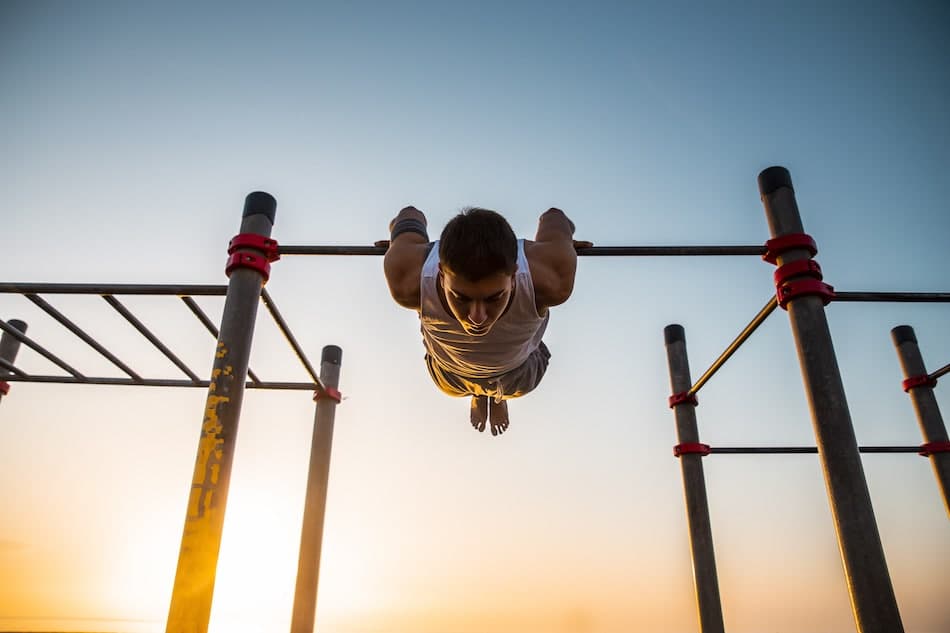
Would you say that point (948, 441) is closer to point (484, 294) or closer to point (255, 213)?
point (484, 294)

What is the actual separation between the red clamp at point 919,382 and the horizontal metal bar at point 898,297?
6.97 ft

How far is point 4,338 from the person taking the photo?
457 centimetres

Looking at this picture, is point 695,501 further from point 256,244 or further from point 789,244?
point 256,244

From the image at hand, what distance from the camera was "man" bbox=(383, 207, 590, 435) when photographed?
2.06 metres

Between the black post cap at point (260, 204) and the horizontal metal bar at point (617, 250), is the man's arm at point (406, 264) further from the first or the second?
the black post cap at point (260, 204)

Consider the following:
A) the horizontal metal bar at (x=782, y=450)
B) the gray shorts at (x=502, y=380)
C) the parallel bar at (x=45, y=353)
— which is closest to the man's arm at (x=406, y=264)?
the gray shorts at (x=502, y=380)

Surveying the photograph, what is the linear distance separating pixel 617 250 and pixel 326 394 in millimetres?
2669

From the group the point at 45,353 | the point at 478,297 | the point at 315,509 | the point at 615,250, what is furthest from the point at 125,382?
the point at 615,250

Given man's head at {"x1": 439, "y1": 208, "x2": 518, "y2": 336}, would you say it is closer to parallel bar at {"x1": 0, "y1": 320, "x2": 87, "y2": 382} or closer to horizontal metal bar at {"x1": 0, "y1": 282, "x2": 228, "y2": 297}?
horizontal metal bar at {"x1": 0, "y1": 282, "x2": 228, "y2": 297}

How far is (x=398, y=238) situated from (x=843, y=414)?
6.59ft

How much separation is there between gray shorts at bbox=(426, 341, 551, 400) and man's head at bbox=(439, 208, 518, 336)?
113 cm

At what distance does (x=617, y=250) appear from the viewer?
2.69 m

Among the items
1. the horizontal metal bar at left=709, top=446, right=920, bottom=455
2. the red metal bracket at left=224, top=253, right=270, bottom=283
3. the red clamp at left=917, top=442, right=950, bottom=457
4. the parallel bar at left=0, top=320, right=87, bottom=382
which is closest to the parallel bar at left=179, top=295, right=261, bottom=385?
the red metal bracket at left=224, top=253, right=270, bottom=283

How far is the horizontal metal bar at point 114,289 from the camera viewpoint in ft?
9.31
